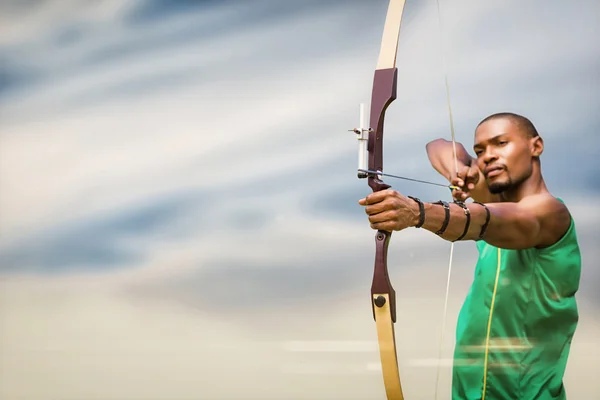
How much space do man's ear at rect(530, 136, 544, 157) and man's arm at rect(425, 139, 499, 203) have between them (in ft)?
0.47

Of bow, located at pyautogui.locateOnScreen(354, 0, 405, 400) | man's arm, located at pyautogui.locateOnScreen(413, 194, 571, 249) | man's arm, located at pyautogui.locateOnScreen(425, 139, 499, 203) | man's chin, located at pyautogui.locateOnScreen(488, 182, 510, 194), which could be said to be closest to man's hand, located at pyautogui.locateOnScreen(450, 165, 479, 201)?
man's arm, located at pyautogui.locateOnScreen(425, 139, 499, 203)

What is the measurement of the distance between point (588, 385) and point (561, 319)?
0.48 meters

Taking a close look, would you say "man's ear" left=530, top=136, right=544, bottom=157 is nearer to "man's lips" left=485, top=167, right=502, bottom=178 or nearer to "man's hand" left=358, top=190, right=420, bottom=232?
"man's lips" left=485, top=167, right=502, bottom=178

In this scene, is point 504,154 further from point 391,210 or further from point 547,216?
point 391,210

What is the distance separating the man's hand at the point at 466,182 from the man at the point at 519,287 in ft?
0.09

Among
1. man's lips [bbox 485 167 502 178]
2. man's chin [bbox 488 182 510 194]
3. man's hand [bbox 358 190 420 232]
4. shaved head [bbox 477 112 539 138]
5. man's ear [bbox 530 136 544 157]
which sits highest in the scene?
shaved head [bbox 477 112 539 138]

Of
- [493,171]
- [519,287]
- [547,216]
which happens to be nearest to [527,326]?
[519,287]

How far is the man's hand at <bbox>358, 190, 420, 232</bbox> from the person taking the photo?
4.98 feet

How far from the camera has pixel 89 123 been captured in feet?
10.3

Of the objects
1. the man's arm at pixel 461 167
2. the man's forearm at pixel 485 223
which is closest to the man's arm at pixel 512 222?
the man's forearm at pixel 485 223

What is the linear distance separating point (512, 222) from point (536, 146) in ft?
1.13

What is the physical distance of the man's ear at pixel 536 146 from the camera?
1924 millimetres

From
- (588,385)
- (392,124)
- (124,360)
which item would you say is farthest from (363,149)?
(124,360)

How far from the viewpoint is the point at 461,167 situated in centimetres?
209
